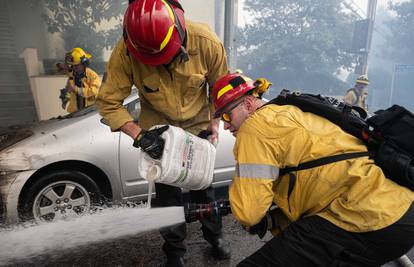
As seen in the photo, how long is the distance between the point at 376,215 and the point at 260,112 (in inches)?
26.4

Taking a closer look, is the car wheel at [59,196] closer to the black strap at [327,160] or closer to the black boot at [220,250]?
the black boot at [220,250]

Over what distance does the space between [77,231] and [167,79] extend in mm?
1801

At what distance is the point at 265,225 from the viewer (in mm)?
1795

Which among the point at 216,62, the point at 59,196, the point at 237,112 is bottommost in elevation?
the point at 59,196

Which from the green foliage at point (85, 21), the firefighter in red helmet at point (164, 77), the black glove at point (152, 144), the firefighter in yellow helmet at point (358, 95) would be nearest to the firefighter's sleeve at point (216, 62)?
the firefighter in red helmet at point (164, 77)

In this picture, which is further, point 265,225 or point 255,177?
point 265,225

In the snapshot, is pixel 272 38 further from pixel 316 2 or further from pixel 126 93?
pixel 126 93

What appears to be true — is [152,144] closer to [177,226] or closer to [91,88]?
[177,226]

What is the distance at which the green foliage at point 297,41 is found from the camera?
17359 millimetres

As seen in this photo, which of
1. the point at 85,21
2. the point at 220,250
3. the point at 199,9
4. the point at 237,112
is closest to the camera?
the point at 237,112

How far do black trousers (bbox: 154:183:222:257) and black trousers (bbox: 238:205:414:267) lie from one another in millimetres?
1099

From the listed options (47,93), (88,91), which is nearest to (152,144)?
(88,91)

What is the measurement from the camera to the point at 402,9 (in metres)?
17.3

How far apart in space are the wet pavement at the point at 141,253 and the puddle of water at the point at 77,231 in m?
0.08
